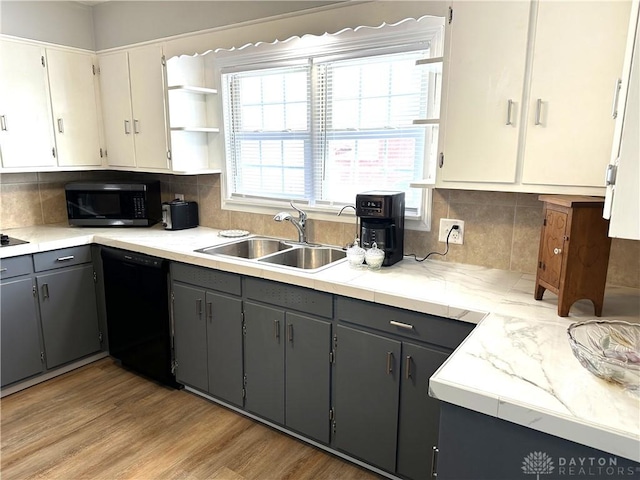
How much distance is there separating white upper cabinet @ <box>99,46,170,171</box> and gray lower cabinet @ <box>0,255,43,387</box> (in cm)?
100

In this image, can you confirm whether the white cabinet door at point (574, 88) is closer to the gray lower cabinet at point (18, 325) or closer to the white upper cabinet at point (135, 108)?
the white upper cabinet at point (135, 108)

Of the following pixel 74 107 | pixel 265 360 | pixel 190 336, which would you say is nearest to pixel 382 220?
pixel 265 360

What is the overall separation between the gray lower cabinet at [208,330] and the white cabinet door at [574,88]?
1.58 meters

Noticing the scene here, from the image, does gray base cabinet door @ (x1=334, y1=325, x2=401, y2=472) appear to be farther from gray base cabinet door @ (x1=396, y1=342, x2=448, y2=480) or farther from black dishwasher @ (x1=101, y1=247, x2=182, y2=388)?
black dishwasher @ (x1=101, y1=247, x2=182, y2=388)

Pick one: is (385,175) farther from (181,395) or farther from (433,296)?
(181,395)

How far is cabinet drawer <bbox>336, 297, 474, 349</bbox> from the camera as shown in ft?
5.69

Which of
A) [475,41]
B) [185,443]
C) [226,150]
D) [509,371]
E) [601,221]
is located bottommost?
[185,443]

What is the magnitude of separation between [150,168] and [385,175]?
1.70m

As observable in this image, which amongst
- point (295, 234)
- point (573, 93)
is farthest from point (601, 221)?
point (295, 234)

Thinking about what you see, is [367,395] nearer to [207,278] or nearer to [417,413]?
[417,413]

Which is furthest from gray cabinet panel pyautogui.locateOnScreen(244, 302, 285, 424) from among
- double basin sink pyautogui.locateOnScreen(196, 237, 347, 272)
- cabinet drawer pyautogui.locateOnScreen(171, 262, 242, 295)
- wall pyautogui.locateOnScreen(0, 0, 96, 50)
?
wall pyautogui.locateOnScreen(0, 0, 96, 50)

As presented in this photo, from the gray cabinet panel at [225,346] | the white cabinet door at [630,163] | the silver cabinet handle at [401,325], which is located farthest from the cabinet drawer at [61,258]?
the white cabinet door at [630,163]

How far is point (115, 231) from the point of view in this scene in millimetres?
3209

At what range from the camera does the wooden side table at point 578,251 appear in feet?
5.14
